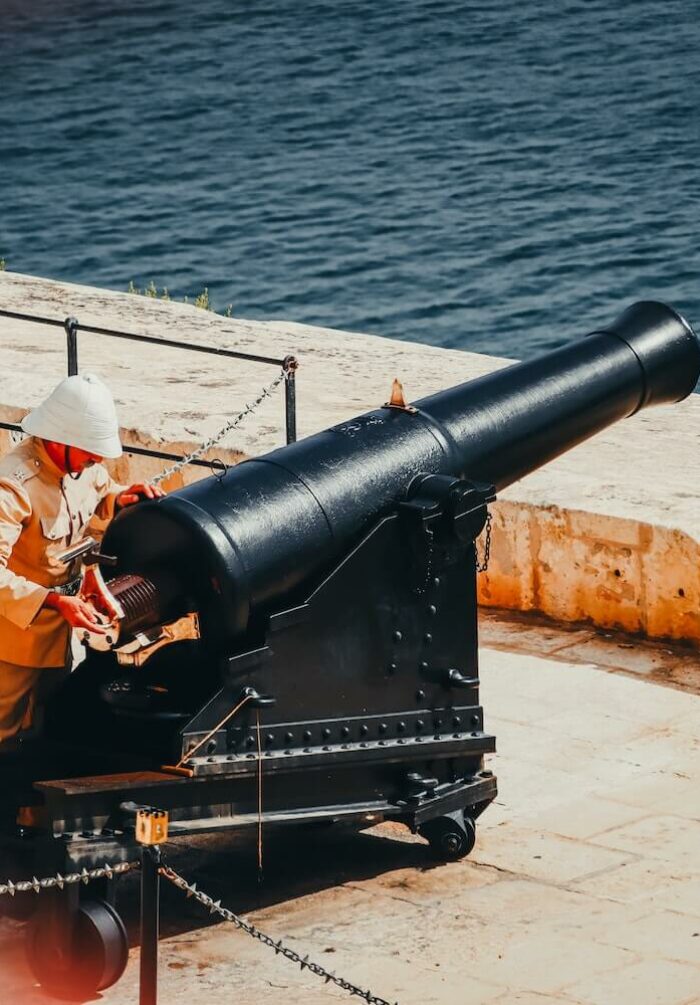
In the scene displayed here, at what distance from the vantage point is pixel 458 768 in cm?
673

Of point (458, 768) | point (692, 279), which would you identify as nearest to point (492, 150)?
point (692, 279)

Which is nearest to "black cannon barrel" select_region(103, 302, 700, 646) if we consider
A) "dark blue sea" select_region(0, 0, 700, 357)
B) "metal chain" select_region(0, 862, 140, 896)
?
"metal chain" select_region(0, 862, 140, 896)

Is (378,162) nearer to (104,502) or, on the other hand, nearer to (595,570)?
(595,570)

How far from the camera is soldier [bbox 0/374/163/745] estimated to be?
5.96 meters

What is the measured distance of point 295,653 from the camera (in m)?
6.22

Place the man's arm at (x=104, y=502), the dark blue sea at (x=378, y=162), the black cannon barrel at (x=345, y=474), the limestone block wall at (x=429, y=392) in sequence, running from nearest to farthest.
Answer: the black cannon barrel at (x=345, y=474) < the man's arm at (x=104, y=502) < the limestone block wall at (x=429, y=392) < the dark blue sea at (x=378, y=162)

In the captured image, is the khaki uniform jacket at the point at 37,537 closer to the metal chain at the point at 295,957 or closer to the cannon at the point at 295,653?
the cannon at the point at 295,653

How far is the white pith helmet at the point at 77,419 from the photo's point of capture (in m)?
5.96

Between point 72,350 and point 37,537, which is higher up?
point 72,350

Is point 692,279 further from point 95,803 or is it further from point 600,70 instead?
point 95,803

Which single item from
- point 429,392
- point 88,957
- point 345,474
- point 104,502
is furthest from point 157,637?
point 429,392

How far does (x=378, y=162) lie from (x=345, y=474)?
23396mm

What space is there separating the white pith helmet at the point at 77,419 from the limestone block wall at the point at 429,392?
3003 millimetres

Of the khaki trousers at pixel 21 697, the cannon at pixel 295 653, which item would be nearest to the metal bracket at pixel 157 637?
the cannon at pixel 295 653
